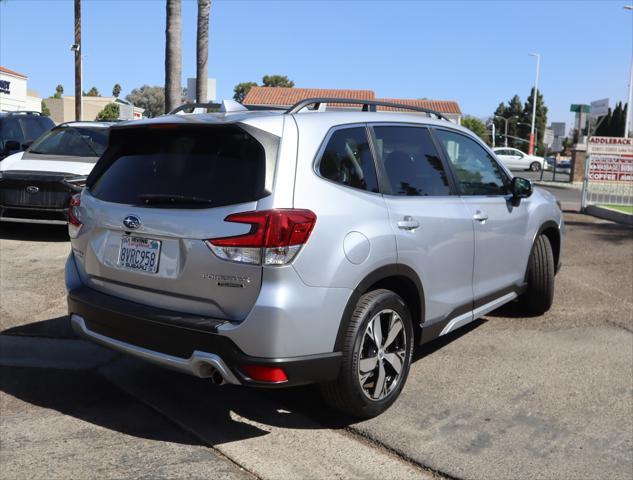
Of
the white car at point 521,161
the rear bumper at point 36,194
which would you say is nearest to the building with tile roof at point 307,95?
the white car at point 521,161

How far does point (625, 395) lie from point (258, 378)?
101 inches

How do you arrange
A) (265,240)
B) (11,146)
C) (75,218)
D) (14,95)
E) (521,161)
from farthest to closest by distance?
(14,95)
(521,161)
(11,146)
(75,218)
(265,240)

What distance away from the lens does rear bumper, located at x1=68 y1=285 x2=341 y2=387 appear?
3.34 meters

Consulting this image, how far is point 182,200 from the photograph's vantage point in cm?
357

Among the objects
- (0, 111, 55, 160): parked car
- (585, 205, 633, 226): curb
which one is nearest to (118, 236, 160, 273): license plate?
(0, 111, 55, 160): parked car

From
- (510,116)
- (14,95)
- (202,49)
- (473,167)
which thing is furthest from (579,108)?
(510,116)

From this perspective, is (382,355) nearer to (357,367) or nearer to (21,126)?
(357,367)

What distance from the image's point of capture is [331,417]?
4.05 meters

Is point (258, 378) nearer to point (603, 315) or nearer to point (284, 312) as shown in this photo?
Result: point (284, 312)

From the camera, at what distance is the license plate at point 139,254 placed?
3598 millimetres

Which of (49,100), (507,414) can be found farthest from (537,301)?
(49,100)

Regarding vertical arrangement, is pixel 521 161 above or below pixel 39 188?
above

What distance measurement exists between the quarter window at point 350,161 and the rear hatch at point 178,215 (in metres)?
0.37

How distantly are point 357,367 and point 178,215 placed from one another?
1263 mm
